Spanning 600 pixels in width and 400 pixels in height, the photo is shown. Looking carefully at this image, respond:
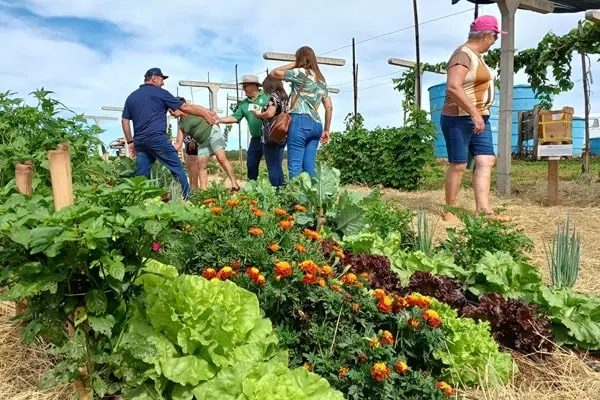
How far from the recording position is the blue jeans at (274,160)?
5.16 metres

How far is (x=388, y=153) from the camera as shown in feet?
29.4

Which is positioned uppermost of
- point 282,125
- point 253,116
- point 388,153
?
point 253,116

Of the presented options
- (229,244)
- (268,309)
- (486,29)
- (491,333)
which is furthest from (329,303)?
(486,29)

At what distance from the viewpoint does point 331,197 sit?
3523 mm

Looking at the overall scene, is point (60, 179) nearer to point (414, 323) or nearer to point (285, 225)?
point (285, 225)

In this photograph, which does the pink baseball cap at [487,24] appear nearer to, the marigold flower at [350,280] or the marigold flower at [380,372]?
the marigold flower at [350,280]

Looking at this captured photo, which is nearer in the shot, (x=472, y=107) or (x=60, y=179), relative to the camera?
(x=60, y=179)

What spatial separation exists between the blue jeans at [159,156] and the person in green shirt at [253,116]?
79 cm

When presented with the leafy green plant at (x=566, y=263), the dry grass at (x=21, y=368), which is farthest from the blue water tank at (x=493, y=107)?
the dry grass at (x=21, y=368)

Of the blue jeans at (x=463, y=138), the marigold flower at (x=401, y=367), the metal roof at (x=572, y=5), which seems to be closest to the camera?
the marigold flower at (x=401, y=367)

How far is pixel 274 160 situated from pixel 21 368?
343 centimetres

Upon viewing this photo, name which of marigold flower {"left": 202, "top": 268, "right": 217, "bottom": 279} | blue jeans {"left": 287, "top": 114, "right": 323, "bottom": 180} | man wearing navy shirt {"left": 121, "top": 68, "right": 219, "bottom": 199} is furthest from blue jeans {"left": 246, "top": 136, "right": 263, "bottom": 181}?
marigold flower {"left": 202, "top": 268, "right": 217, "bottom": 279}

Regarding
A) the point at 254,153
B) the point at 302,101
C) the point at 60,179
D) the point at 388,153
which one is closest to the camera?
the point at 60,179

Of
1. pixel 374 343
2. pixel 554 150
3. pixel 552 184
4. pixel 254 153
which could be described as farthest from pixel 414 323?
pixel 552 184
